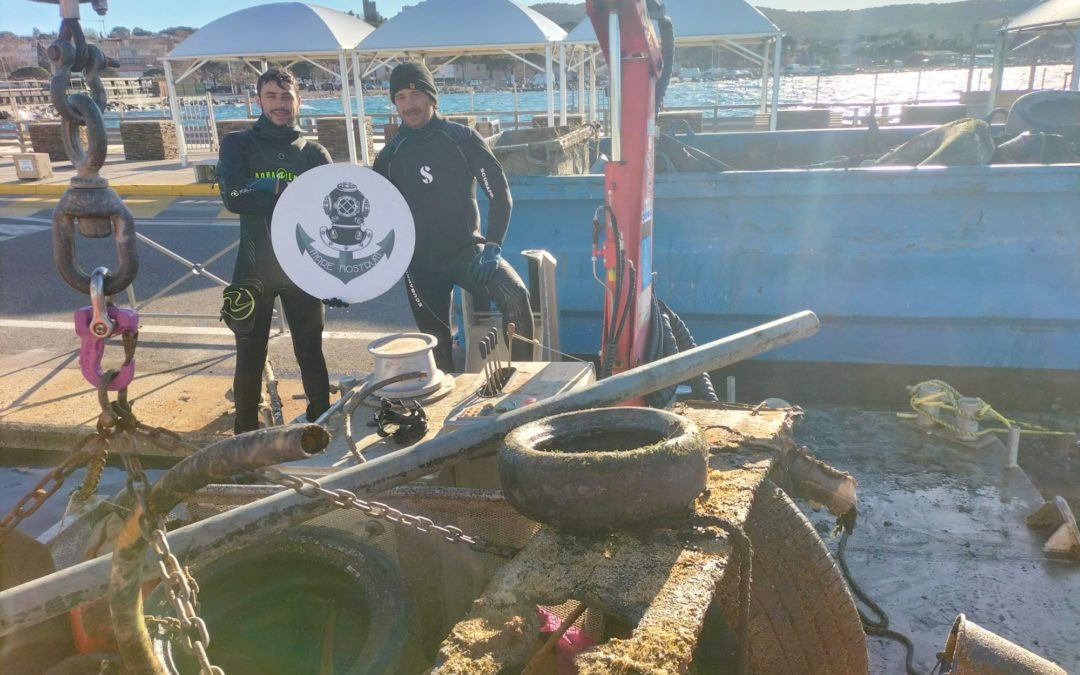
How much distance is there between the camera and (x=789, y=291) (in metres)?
6.01

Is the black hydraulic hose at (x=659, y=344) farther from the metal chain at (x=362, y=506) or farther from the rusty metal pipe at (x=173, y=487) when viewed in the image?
the rusty metal pipe at (x=173, y=487)

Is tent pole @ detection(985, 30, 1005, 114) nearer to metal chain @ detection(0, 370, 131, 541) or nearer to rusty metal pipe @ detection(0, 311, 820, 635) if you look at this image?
rusty metal pipe @ detection(0, 311, 820, 635)

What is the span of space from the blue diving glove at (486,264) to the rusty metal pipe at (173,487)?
297 cm

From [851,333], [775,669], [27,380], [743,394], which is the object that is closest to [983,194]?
[851,333]

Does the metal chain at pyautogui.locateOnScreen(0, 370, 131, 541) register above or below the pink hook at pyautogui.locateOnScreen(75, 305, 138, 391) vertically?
below

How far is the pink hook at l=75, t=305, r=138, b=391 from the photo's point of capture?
1844 millimetres

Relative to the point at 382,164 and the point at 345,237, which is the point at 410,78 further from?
the point at 345,237

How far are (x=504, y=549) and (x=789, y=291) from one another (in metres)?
4.24

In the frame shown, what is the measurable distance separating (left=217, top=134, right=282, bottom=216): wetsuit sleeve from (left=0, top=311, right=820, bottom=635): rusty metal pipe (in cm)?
246

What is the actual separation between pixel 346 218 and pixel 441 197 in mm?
725

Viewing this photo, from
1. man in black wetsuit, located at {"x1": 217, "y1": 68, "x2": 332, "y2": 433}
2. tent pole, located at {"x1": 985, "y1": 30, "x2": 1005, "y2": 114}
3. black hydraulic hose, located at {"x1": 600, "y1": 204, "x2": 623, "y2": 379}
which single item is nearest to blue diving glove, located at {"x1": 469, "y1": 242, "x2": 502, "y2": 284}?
black hydraulic hose, located at {"x1": 600, "y1": 204, "x2": 623, "y2": 379}

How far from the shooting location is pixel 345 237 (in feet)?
14.2

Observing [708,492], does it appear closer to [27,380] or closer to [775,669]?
[775,669]

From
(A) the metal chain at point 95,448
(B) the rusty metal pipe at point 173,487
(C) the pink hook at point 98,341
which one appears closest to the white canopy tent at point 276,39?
(A) the metal chain at point 95,448
